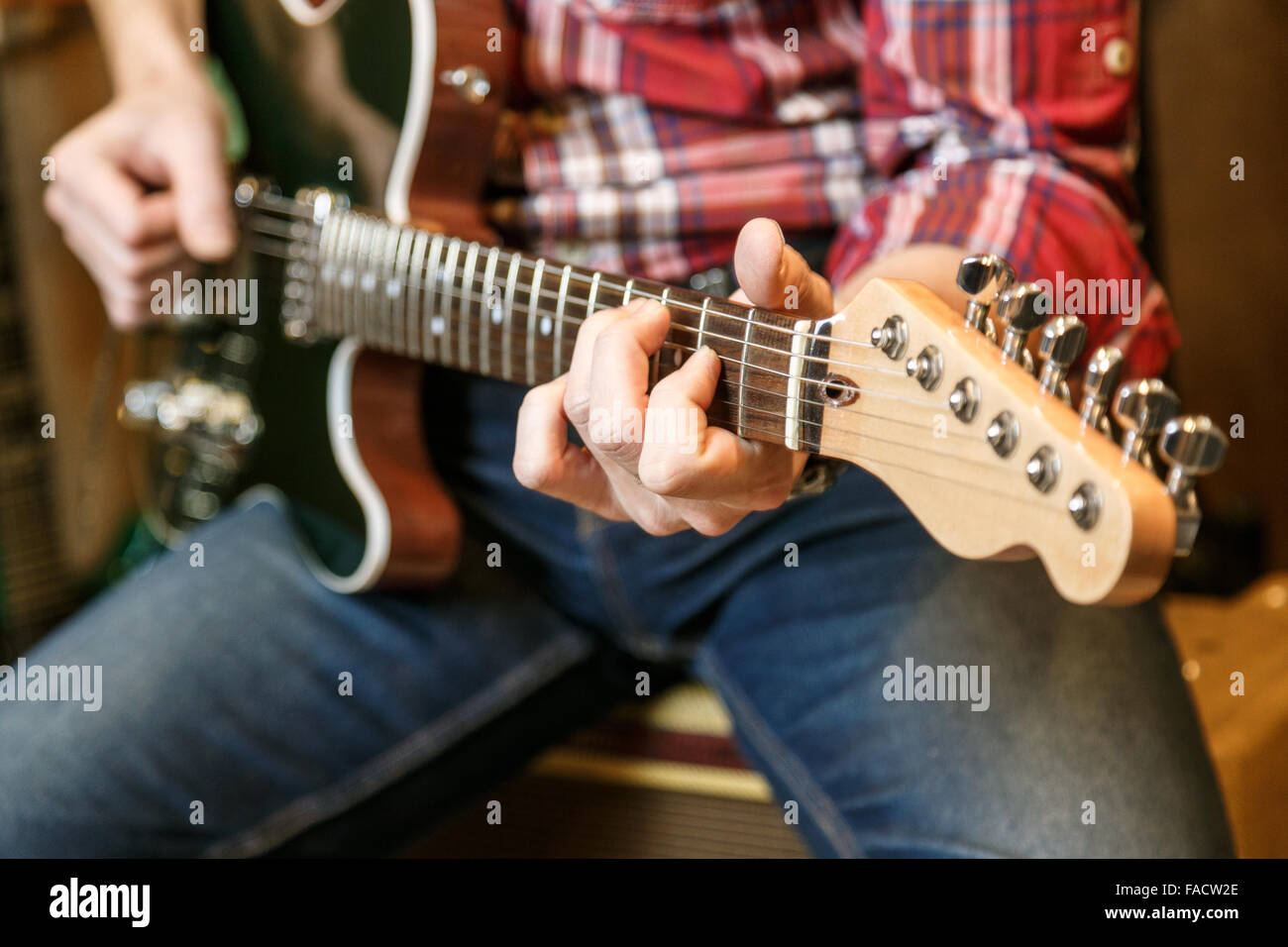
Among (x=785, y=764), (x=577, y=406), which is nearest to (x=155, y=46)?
(x=577, y=406)

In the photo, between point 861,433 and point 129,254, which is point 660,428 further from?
point 129,254

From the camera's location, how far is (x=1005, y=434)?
0.38m

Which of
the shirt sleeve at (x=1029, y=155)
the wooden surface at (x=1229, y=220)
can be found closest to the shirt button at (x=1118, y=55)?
the shirt sleeve at (x=1029, y=155)

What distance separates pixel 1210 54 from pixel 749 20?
0.97 metres

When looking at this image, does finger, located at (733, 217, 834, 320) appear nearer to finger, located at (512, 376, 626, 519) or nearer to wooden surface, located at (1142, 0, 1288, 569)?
finger, located at (512, 376, 626, 519)

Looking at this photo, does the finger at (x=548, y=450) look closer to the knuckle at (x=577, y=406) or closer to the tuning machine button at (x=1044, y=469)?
the knuckle at (x=577, y=406)

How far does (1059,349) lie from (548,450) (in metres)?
0.21

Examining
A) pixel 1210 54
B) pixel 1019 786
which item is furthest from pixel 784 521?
pixel 1210 54

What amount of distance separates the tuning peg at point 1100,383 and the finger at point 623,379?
162 mm

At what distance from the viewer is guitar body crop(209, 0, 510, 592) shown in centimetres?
68

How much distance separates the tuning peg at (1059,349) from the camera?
1.22 ft

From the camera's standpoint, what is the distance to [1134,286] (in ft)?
1.90

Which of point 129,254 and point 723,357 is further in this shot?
point 129,254
